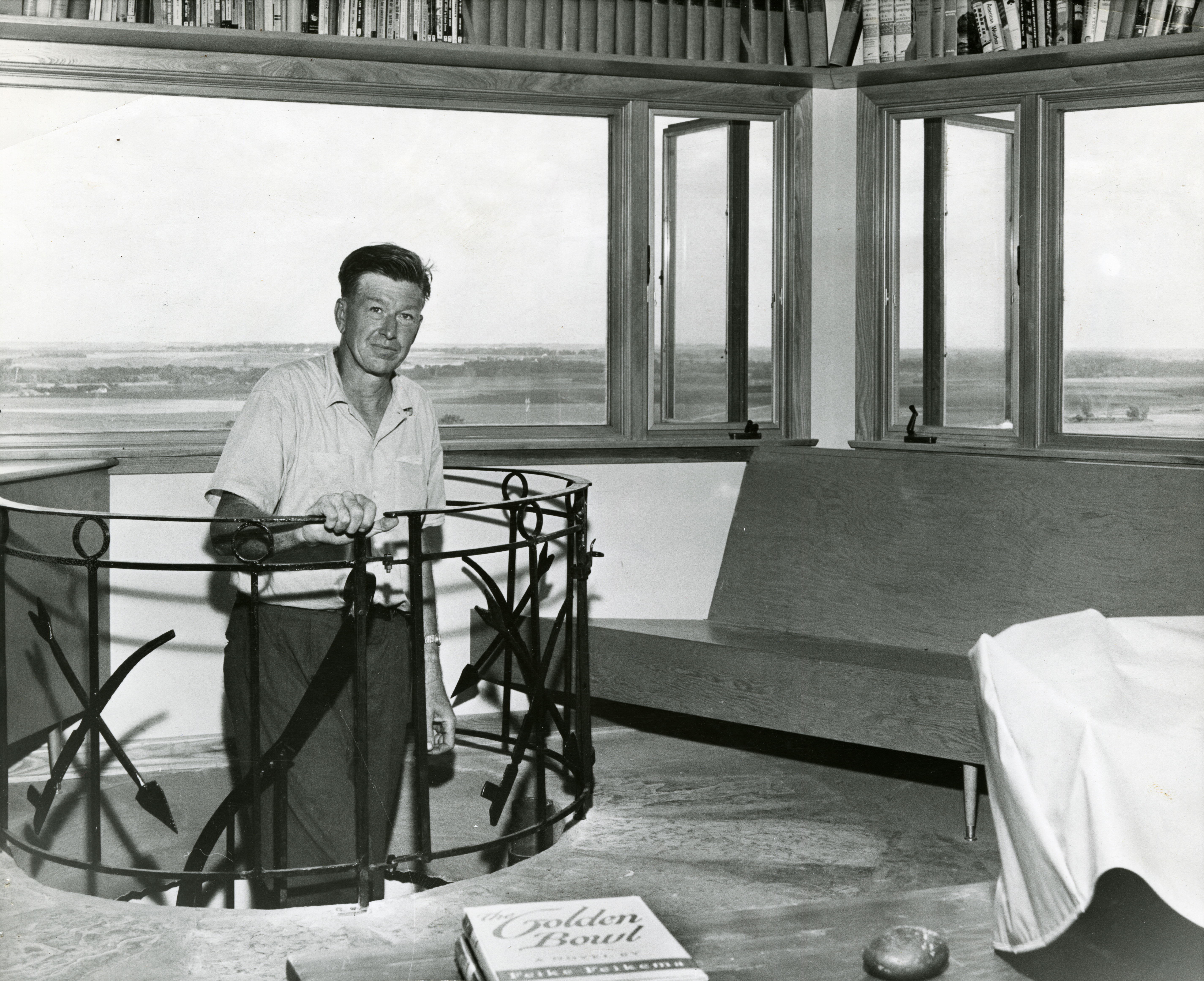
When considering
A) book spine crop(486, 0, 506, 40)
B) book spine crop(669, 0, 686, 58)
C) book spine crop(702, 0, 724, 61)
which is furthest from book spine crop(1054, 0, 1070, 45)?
book spine crop(486, 0, 506, 40)

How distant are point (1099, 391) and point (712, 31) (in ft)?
6.02

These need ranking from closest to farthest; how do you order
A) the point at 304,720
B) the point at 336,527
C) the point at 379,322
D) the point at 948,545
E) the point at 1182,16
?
1. the point at 336,527
2. the point at 304,720
3. the point at 379,322
4. the point at 948,545
5. the point at 1182,16

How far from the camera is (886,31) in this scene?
15.1 feet

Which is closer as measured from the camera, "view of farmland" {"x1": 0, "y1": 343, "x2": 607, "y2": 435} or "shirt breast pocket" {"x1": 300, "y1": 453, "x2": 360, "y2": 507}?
"shirt breast pocket" {"x1": 300, "y1": 453, "x2": 360, "y2": 507}

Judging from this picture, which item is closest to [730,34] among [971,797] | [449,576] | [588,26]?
[588,26]

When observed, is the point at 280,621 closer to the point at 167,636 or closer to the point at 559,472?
the point at 167,636

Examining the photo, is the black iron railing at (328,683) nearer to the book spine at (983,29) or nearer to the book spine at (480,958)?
the book spine at (480,958)

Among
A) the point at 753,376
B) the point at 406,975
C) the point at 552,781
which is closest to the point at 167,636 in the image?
the point at 552,781

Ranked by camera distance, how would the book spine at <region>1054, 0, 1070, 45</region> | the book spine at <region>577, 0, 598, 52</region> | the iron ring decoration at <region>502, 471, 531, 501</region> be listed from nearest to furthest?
the iron ring decoration at <region>502, 471, 531, 501</region>, the book spine at <region>1054, 0, 1070, 45</region>, the book spine at <region>577, 0, 598, 52</region>

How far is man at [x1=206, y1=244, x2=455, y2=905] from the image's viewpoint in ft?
9.55

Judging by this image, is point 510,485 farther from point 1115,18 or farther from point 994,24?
point 1115,18

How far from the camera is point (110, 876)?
3.61 m

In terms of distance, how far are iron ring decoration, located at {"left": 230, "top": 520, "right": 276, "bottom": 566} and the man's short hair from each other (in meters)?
0.75

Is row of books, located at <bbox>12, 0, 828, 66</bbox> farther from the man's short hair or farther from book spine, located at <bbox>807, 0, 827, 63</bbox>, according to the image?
the man's short hair
